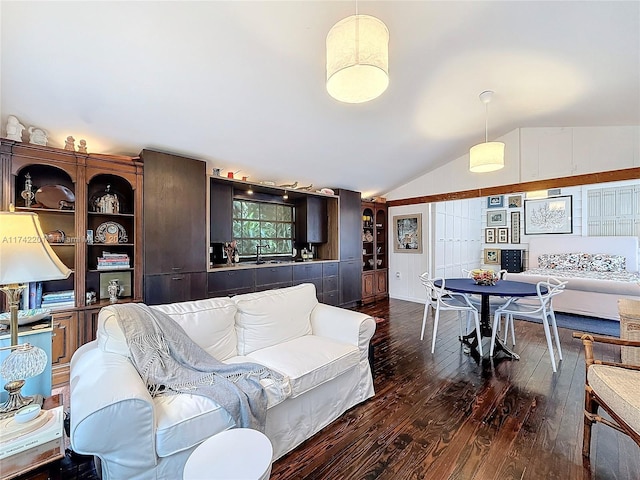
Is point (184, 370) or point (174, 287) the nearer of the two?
point (184, 370)

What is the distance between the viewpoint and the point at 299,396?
1822mm

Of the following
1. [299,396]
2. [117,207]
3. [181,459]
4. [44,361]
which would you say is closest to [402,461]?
[299,396]

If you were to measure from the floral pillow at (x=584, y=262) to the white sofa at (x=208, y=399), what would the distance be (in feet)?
22.2

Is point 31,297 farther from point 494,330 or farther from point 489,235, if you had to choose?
point 489,235

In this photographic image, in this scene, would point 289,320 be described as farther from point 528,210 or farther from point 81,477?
point 528,210

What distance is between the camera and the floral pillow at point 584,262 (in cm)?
607

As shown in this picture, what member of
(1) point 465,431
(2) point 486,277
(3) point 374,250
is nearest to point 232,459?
(1) point 465,431

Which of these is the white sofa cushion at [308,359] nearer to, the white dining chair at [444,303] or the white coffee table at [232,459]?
the white coffee table at [232,459]

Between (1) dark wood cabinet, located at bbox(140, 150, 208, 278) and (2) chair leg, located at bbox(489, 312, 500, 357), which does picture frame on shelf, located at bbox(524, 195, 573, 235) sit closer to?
(2) chair leg, located at bbox(489, 312, 500, 357)

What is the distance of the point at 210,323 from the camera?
2006mm

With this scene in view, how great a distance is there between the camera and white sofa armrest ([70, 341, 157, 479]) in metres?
1.14

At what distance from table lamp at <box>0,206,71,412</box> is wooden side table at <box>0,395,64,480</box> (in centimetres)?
31

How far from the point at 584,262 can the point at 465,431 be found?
6.73 m

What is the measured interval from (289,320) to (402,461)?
1.20 m
